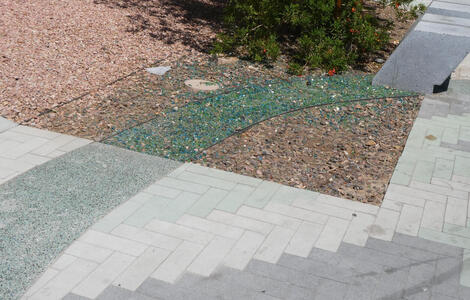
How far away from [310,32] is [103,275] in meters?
6.59

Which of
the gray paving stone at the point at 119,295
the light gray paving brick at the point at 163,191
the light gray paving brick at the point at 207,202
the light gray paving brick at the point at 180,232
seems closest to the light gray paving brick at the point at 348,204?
the light gray paving brick at the point at 207,202

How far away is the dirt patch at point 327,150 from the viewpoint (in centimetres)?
570

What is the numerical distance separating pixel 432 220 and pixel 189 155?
2.70 meters

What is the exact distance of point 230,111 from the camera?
24.0ft

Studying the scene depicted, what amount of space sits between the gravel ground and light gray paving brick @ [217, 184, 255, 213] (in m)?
3.17

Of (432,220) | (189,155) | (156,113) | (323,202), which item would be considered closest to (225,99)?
(156,113)

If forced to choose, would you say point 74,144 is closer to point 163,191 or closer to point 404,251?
point 163,191

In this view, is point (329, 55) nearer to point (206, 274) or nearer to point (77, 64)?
point (77, 64)

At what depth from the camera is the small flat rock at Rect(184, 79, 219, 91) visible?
26.4 feet

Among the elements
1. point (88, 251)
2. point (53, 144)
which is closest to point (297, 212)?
point (88, 251)

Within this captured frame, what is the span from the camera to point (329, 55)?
8961 millimetres

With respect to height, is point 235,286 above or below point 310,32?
below

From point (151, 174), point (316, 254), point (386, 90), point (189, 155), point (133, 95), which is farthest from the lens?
point (386, 90)

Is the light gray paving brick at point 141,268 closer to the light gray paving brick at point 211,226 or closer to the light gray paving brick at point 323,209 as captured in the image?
the light gray paving brick at point 211,226
